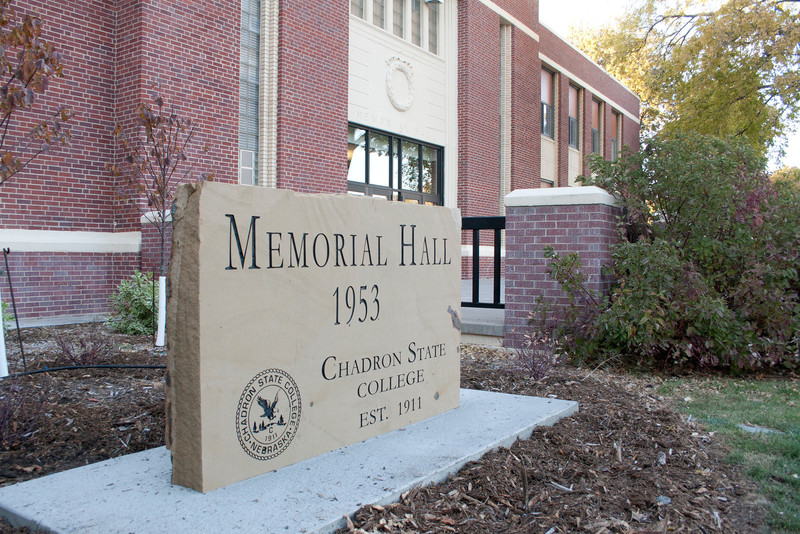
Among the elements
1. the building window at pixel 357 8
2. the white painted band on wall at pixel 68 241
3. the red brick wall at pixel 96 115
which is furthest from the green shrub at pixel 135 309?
the building window at pixel 357 8

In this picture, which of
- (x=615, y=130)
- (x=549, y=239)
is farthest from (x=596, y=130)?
(x=549, y=239)

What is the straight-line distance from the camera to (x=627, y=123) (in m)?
30.8

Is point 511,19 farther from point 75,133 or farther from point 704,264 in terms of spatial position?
point 704,264

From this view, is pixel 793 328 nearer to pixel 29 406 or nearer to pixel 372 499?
pixel 372 499

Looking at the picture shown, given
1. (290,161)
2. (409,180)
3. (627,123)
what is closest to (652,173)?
(290,161)

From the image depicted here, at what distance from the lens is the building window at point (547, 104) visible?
2225 cm

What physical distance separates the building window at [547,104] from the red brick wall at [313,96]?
424 inches

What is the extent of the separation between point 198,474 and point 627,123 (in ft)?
104

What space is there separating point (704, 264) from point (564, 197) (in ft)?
4.58

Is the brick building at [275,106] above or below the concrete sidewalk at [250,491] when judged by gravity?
above

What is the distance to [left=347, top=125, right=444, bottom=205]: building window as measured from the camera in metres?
14.2

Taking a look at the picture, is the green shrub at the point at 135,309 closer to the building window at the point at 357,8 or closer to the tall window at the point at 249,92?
the tall window at the point at 249,92

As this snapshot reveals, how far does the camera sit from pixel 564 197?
20.2 ft

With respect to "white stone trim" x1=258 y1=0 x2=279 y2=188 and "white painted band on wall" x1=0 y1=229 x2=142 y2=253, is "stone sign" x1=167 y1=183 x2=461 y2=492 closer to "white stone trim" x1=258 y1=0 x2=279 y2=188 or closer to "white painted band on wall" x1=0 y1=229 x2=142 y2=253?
"white painted band on wall" x1=0 y1=229 x2=142 y2=253
